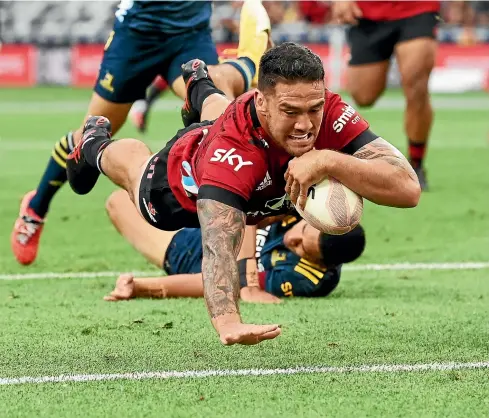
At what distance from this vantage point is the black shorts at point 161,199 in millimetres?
5977

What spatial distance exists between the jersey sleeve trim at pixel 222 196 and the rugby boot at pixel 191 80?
187cm

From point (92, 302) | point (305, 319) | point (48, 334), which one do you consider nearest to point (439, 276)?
point (305, 319)

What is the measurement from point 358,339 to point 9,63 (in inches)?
1016

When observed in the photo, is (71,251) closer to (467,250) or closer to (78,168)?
(78,168)

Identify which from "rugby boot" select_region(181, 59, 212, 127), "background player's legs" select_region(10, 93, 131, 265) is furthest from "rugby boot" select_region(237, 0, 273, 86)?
"background player's legs" select_region(10, 93, 131, 265)

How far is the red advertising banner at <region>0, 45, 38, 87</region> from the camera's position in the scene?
30.0m

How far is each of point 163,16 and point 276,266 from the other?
2.27 m

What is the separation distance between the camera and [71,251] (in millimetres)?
8805

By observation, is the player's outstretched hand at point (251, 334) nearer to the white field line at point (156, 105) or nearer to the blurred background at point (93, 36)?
the white field line at point (156, 105)

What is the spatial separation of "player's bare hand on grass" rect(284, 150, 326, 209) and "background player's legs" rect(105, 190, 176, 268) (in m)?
2.50

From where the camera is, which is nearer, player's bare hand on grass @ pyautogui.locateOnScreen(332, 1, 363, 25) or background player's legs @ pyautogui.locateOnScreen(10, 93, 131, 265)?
background player's legs @ pyautogui.locateOnScreen(10, 93, 131, 265)

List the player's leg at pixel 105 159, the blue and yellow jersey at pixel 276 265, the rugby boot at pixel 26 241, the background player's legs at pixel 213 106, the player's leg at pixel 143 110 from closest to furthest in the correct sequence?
the player's leg at pixel 105 159 → the background player's legs at pixel 213 106 → the blue and yellow jersey at pixel 276 265 → the rugby boot at pixel 26 241 → the player's leg at pixel 143 110

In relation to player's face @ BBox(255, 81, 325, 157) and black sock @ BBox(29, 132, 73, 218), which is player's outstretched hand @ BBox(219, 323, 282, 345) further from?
black sock @ BBox(29, 132, 73, 218)

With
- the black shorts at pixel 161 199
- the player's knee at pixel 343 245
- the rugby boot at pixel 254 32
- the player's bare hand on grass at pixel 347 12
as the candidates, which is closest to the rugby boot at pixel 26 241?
the rugby boot at pixel 254 32
